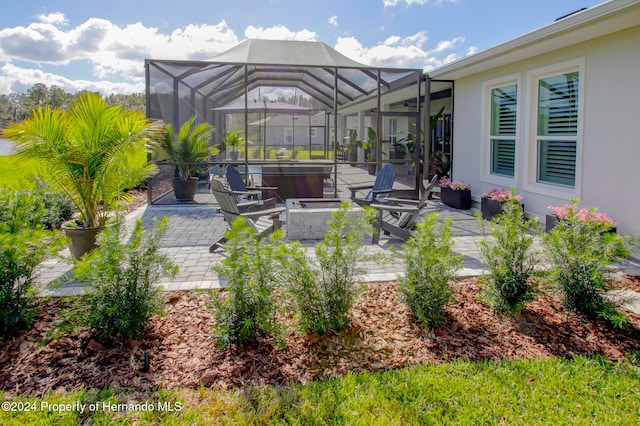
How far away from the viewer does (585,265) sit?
3381 millimetres

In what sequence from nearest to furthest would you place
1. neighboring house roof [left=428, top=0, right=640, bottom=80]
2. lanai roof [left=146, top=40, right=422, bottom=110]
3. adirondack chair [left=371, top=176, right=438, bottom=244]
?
neighboring house roof [left=428, top=0, right=640, bottom=80], adirondack chair [left=371, top=176, right=438, bottom=244], lanai roof [left=146, top=40, right=422, bottom=110]

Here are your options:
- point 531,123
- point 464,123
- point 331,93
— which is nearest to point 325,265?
point 531,123

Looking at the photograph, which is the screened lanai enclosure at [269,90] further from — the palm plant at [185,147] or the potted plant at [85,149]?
the potted plant at [85,149]

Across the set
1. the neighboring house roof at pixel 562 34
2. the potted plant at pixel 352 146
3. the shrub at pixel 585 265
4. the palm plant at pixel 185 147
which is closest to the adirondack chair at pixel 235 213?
the shrub at pixel 585 265

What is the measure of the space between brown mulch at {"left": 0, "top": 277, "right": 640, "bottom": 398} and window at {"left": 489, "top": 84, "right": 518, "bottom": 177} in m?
5.27

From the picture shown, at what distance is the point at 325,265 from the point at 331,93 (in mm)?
8921

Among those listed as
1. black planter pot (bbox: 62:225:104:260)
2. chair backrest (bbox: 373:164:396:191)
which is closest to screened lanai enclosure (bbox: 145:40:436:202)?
chair backrest (bbox: 373:164:396:191)

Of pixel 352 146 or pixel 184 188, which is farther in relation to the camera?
pixel 352 146

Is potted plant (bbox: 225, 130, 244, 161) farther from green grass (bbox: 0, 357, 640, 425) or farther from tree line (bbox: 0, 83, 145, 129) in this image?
tree line (bbox: 0, 83, 145, 129)

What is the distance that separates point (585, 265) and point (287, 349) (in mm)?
2205

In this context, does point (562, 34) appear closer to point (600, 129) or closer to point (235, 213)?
point (600, 129)

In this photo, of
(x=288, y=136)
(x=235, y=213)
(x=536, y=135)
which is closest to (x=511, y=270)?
(x=235, y=213)

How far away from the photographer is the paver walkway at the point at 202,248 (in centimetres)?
450

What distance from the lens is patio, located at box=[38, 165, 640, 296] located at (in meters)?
4.55
